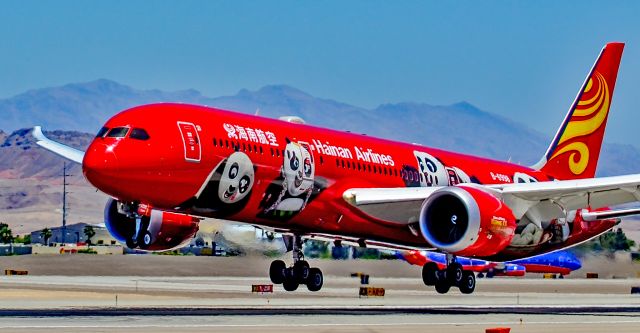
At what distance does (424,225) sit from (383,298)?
15735 millimetres

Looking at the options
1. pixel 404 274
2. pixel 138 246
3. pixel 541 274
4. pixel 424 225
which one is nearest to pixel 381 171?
pixel 424 225

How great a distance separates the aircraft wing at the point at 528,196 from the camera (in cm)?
4906

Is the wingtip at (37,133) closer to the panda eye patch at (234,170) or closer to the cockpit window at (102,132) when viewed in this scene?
the cockpit window at (102,132)

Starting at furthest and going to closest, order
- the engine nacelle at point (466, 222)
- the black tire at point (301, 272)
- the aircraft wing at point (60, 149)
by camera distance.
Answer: the aircraft wing at point (60, 149) → the black tire at point (301, 272) → the engine nacelle at point (466, 222)

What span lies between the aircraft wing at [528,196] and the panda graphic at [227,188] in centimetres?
531

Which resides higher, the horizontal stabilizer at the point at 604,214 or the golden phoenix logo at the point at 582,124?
the golden phoenix logo at the point at 582,124

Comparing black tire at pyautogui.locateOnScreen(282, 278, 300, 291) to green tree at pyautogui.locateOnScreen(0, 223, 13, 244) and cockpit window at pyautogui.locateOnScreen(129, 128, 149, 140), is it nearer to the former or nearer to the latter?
cockpit window at pyautogui.locateOnScreen(129, 128, 149, 140)

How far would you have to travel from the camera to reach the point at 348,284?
81438 millimetres

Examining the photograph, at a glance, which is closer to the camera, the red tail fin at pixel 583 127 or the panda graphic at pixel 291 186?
the panda graphic at pixel 291 186

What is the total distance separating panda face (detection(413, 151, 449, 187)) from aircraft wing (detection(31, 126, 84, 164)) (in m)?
14.0

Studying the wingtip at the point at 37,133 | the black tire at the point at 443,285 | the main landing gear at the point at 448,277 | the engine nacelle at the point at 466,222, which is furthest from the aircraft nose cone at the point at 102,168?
the wingtip at the point at 37,133

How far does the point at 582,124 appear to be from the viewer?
208 feet

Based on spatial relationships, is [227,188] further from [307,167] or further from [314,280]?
[314,280]

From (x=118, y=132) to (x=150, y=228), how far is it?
9.13 m
